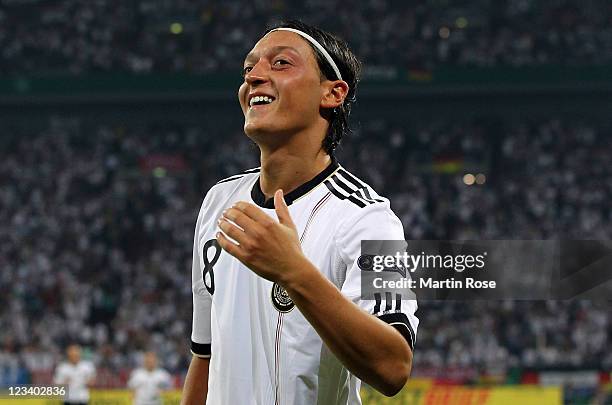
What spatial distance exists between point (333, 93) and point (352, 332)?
93cm

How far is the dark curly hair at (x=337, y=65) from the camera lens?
298 centimetres

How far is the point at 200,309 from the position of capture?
3166 mm

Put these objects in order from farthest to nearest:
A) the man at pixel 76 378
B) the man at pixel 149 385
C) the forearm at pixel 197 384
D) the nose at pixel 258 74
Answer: the man at pixel 149 385
the man at pixel 76 378
the forearm at pixel 197 384
the nose at pixel 258 74

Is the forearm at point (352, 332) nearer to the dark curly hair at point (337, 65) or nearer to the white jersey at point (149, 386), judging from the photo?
the dark curly hair at point (337, 65)

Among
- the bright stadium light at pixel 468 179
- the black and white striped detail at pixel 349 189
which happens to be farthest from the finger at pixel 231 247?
the bright stadium light at pixel 468 179

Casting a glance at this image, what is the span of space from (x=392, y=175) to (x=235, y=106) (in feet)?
18.6

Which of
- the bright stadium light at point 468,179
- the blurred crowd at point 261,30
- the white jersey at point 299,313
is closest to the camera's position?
the white jersey at point 299,313

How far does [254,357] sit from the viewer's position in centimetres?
276

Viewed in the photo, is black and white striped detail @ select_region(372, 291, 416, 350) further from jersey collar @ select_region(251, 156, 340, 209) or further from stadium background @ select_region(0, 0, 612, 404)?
stadium background @ select_region(0, 0, 612, 404)

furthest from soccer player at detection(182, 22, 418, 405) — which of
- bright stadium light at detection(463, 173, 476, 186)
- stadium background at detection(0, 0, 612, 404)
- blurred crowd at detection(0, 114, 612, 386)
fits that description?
bright stadium light at detection(463, 173, 476, 186)

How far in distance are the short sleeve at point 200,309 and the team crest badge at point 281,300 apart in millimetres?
449

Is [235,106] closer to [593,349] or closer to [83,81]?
[83,81]

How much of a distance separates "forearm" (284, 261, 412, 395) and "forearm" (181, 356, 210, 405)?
857 millimetres

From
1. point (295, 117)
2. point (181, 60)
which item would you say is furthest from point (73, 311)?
point (295, 117)
